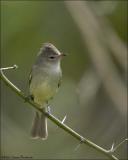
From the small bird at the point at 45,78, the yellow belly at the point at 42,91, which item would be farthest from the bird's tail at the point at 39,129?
the yellow belly at the point at 42,91

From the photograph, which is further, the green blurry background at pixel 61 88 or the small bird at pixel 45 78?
the green blurry background at pixel 61 88

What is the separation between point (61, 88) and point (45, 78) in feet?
7.80

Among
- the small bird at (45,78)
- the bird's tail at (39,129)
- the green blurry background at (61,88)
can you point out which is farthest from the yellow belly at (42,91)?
the green blurry background at (61,88)

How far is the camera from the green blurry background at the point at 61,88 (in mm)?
8863

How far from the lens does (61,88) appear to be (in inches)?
370

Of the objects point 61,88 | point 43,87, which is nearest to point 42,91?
point 43,87

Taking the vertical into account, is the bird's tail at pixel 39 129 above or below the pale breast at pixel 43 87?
below

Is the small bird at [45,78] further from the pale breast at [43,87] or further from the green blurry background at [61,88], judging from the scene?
the green blurry background at [61,88]

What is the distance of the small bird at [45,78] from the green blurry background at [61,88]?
51.3 inches

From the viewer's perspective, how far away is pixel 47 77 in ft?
23.1

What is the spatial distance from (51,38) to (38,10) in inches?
20.5

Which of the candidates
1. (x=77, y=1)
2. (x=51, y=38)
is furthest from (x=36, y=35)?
(x=77, y=1)

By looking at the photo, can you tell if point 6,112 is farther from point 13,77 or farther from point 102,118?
point 102,118

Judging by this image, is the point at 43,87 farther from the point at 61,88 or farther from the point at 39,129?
the point at 61,88
